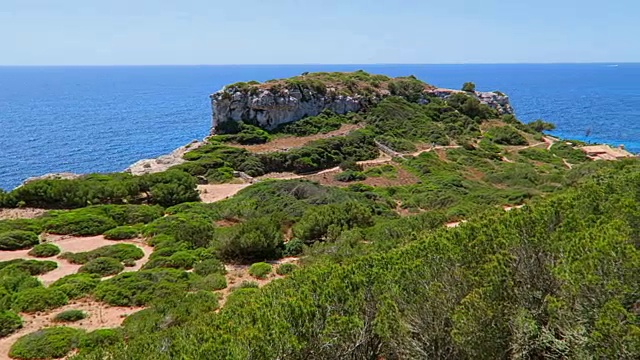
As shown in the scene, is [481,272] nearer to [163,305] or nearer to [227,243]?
[163,305]

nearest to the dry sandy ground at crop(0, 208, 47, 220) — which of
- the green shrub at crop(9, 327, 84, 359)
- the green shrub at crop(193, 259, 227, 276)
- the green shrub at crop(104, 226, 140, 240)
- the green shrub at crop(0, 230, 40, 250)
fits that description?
the green shrub at crop(0, 230, 40, 250)

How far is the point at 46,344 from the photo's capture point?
13617 millimetres

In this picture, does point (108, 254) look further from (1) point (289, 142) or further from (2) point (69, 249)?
(1) point (289, 142)

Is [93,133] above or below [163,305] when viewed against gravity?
below

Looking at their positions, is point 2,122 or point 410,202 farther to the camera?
point 2,122

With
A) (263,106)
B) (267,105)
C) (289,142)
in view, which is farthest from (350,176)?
(263,106)

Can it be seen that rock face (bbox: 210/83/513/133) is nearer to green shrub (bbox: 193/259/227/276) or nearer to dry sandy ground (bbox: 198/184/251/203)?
dry sandy ground (bbox: 198/184/251/203)

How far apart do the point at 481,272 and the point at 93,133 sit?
101 metres

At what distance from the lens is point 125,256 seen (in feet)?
74.2

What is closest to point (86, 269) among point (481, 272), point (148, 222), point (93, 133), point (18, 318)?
point (18, 318)

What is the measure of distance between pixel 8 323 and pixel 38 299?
199 cm

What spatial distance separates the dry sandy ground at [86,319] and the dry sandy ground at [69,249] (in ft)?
11.5

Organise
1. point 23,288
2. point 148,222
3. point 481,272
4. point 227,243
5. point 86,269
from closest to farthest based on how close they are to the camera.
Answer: point 481,272, point 23,288, point 86,269, point 227,243, point 148,222

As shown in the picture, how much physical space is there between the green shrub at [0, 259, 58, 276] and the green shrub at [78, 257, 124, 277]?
1542mm
